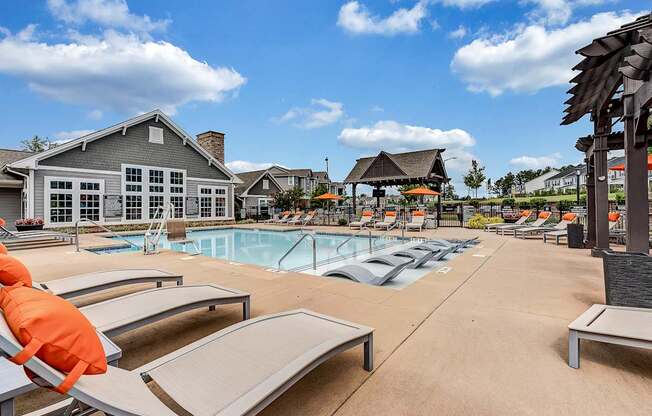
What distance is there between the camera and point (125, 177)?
16922 mm

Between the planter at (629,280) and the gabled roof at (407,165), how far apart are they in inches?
610

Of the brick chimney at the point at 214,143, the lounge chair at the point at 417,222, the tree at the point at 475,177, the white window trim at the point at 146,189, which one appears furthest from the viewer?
the tree at the point at 475,177

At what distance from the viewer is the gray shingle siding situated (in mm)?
15367

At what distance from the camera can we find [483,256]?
756 cm

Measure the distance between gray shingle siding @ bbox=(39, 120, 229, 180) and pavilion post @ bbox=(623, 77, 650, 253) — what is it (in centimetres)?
2008

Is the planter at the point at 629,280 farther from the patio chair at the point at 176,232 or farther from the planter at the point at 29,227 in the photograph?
the planter at the point at 29,227

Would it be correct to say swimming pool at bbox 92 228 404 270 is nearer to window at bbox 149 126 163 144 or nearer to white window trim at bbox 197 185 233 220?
white window trim at bbox 197 185 233 220

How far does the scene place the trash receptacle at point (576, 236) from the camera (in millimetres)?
8641

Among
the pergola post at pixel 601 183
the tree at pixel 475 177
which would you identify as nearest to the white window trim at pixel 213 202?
the pergola post at pixel 601 183

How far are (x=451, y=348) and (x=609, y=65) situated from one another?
5.98 metres

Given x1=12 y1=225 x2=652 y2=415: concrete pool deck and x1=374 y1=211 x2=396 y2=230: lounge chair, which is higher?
x1=374 y1=211 x2=396 y2=230: lounge chair

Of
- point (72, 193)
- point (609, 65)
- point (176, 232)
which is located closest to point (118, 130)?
point (72, 193)

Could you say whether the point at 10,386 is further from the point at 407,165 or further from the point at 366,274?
the point at 407,165

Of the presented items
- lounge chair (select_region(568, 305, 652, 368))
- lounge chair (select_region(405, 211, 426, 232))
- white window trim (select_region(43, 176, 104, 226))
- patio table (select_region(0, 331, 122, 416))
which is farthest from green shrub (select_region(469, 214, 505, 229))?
white window trim (select_region(43, 176, 104, 226))
